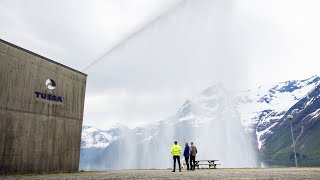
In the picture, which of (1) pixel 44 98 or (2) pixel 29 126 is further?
(1) pixel 44 98

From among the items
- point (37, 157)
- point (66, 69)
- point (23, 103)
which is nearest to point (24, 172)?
point (37, 157)

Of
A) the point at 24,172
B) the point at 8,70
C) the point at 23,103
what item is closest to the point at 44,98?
the point at 23,103

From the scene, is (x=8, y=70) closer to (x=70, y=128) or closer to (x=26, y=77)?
(x=26, y=77)

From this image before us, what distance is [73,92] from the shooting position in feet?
83.5

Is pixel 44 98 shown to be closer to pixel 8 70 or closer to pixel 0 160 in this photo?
pixel 8 70

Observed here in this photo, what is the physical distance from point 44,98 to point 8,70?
3.42 meters

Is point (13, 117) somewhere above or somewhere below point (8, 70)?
below

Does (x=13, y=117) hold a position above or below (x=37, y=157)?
above

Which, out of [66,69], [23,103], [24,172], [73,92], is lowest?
[24,172]

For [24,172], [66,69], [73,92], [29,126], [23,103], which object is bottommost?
[24,172]

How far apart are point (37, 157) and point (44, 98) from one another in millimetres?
4172

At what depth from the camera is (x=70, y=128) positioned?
2455 cm

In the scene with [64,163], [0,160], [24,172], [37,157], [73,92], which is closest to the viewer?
[0,160]

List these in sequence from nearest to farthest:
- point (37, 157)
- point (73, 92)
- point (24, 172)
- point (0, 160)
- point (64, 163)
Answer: point (0, 160)
point (24, 172)
point (37, 157)
point (64, 163)
point (73, 92)
